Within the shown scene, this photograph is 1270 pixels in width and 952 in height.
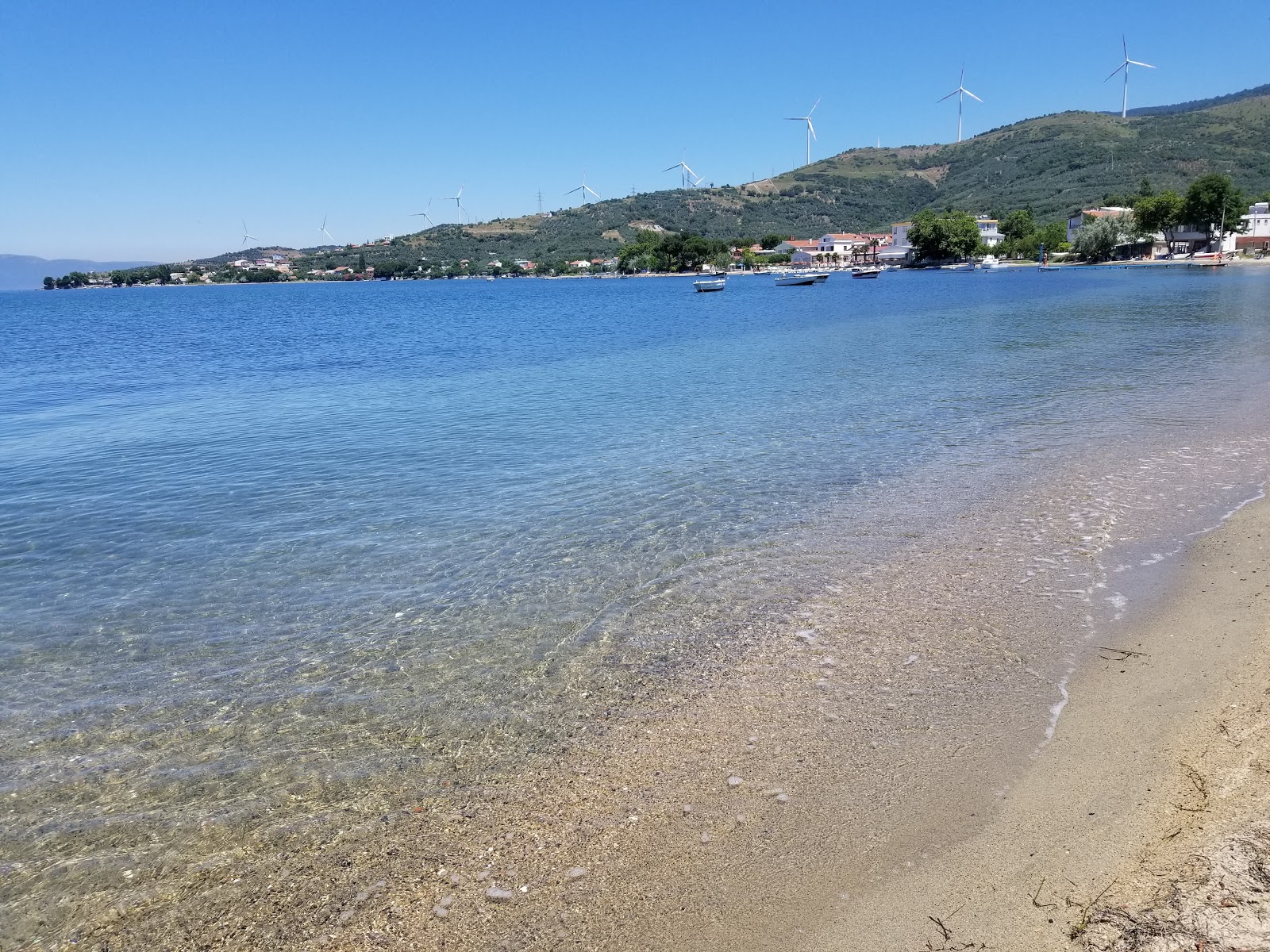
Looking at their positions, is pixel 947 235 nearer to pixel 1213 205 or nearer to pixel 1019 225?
pixel 1019 225

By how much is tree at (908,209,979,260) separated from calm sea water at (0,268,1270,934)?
443 feet

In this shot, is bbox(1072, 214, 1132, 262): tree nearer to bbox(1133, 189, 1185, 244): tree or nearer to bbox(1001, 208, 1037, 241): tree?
bbox(1133, 189, 1185, 244): tree

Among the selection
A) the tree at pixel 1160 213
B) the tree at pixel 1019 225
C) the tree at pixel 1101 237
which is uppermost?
the tree at pixel 1019 225

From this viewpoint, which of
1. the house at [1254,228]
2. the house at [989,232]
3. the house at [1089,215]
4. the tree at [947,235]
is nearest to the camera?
the house at [1254,228]

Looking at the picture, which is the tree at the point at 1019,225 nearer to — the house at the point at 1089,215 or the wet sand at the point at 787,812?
the house at the point at 1089,215

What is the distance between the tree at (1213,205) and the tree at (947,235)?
→ 3974 centimetres

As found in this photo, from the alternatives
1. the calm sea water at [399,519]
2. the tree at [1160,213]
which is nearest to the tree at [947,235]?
A: the tree at [1160,213]

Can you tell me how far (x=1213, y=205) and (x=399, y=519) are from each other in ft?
461

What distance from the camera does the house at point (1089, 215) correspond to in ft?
456

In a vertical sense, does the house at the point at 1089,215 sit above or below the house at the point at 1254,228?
above

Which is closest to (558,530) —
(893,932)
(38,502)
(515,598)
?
(515,598)

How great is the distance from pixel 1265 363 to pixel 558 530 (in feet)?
82.1

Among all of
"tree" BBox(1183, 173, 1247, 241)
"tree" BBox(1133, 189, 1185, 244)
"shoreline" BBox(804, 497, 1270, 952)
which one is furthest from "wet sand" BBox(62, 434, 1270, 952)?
"tree" BBox(1133, 189, 1185, 244)

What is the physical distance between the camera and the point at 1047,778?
5.40 meters
